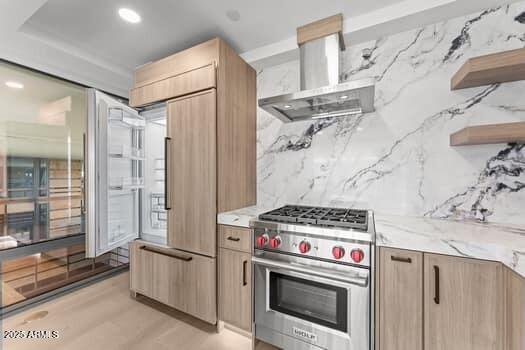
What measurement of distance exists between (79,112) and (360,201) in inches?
121

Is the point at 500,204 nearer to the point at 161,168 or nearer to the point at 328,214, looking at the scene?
the point at 328,214

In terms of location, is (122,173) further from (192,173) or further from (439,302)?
(439,302)


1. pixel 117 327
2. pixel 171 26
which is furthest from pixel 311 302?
pixel 171 26

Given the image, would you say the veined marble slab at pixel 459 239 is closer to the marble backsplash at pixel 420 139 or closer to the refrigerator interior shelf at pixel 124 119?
the marble backsplash at pixel 420 139

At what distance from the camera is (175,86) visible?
1.91 meters

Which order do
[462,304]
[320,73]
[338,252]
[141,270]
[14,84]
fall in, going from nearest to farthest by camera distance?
[462,304] → [338,252] → [320,73] → [14,84] → [141,270]

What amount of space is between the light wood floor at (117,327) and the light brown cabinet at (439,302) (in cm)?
108

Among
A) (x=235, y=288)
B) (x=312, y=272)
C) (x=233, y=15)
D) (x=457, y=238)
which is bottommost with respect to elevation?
(x=235, y=288)

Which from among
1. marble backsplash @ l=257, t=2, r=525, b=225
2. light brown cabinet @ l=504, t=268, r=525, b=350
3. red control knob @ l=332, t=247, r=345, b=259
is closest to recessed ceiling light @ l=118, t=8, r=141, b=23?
marble backsplash @ l=257, t=2, r=525, b=225

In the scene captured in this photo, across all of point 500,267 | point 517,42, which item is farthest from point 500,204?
point 517,42

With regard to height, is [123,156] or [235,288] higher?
[123,156]

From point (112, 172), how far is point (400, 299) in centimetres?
242

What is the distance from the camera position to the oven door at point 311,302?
4.08ft

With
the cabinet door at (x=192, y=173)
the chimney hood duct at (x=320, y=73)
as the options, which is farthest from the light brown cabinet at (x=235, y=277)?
the chimney hood duct at (x=320, y=73)
